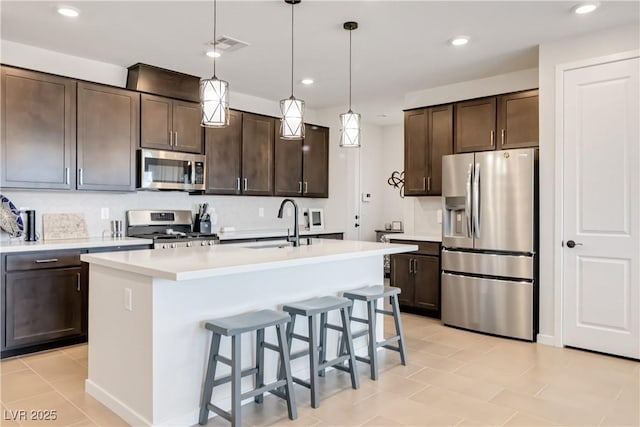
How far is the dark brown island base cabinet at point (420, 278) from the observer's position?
487cm

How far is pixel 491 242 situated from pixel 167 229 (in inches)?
135

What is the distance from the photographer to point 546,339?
3.94m

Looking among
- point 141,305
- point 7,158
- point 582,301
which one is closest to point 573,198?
point 582,301

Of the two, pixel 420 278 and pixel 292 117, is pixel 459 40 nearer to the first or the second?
pixel 292 117

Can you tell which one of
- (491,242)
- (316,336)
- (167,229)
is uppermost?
(167,229)

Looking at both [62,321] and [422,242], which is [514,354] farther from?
[62,321]

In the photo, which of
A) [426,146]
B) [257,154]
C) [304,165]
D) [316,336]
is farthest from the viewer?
[304,165]

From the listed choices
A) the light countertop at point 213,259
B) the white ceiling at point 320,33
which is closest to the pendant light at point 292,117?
the white ceiling at point 320,33

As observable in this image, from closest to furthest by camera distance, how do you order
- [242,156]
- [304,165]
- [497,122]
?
[497,122]
[242,156]
[304,165]

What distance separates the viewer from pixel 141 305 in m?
2.33

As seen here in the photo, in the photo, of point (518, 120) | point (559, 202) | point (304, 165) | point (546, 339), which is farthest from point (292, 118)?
point (304, 165)

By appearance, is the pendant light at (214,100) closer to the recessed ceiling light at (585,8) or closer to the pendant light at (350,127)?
the pendant light at (350,127)

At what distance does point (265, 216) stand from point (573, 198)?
12.3 ft

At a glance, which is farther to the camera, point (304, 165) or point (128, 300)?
point (304, 165)
